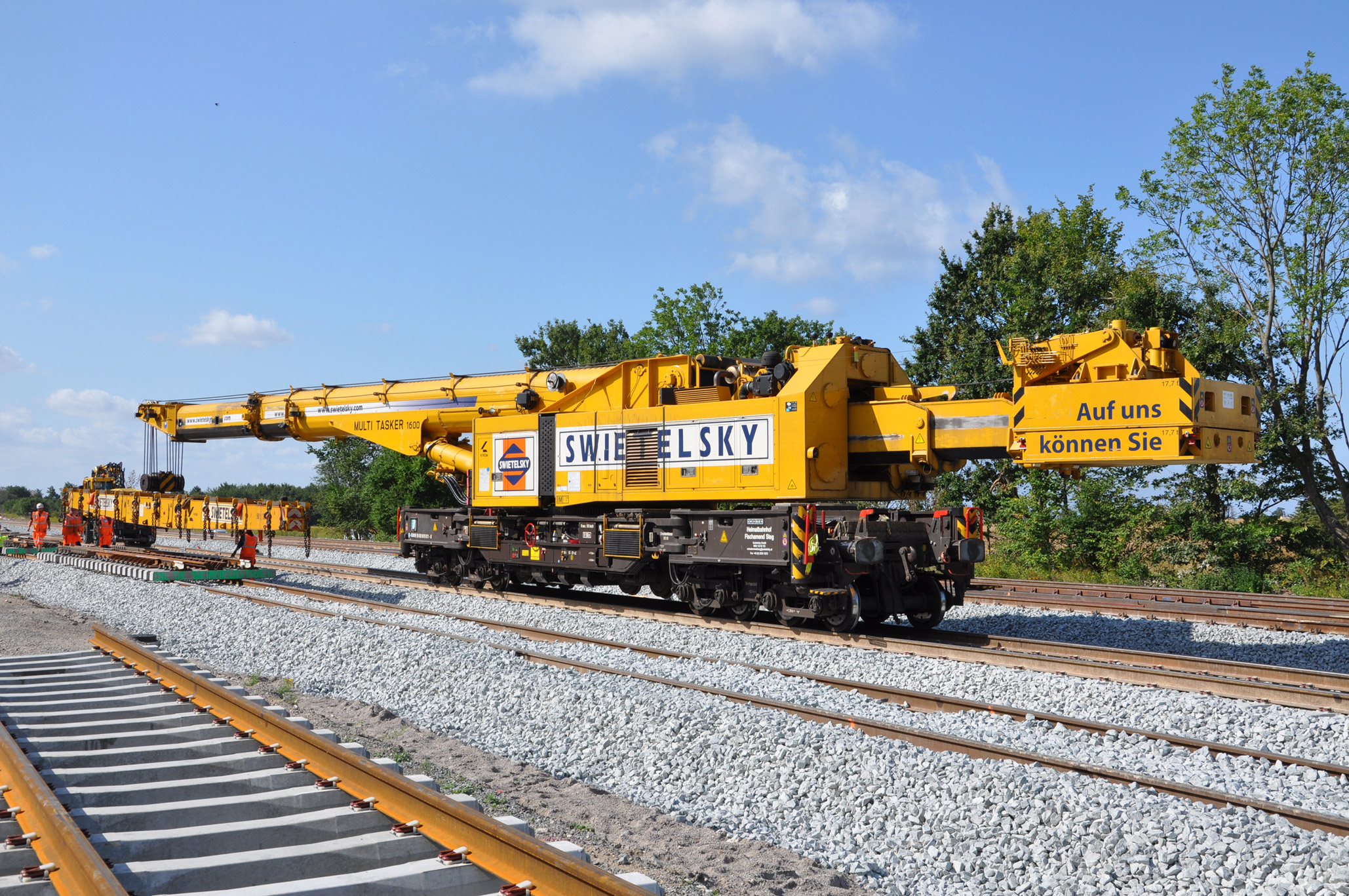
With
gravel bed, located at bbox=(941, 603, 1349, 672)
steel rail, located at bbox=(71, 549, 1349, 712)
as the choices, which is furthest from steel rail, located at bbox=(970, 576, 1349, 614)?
steel rail, located at bbox=(71, 549, 1349, 712)

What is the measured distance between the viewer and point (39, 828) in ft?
13.8

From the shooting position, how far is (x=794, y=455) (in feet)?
39.7

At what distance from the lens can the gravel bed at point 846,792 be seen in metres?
4.67

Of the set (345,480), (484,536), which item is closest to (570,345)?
(345,480)

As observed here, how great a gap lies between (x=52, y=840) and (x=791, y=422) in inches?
368

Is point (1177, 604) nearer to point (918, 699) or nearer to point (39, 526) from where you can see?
point (918, 699)

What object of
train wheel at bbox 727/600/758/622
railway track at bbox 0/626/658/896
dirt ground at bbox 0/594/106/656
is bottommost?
dirt ground at bbox 0/594/106/656

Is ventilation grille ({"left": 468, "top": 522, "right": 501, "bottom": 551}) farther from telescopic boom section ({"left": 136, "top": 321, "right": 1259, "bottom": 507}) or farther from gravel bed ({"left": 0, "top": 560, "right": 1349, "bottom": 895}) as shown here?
gravel bed ({"left": 0, "top": 560, "right": 1349, "bottom": 895})

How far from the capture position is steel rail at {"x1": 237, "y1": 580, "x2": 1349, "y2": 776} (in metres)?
6.77

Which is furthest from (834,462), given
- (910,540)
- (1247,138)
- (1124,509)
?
(1247,138)

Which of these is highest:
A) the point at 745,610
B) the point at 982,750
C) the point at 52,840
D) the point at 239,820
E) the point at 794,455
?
the point at 794,455

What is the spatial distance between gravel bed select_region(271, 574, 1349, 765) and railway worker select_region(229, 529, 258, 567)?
10267mm

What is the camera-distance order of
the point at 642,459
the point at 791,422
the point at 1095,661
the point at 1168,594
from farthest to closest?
the point at 1168,594 < the point at 642,459 < the point at 791,422 < the point at 1095,661

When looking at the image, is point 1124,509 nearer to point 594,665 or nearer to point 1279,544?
point 1279,544
